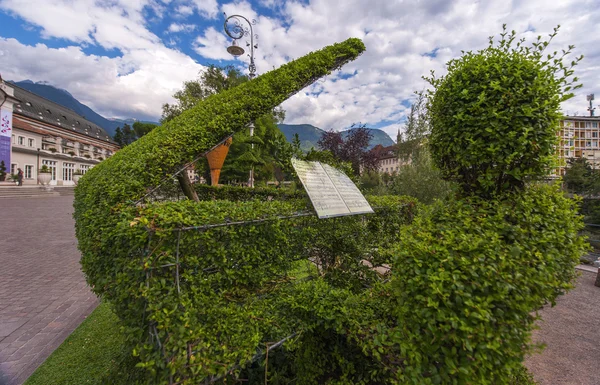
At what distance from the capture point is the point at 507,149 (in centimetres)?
193

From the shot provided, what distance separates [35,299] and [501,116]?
302 inches

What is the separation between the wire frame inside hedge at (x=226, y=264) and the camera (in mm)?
1856

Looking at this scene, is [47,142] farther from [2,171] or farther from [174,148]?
[174,148]

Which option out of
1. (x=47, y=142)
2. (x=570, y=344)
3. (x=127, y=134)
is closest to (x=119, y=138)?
(x=127, y=134)

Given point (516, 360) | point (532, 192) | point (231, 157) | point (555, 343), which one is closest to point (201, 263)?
point (516, 360)

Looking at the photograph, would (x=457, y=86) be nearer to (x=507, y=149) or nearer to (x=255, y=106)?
(x=507, y=149)

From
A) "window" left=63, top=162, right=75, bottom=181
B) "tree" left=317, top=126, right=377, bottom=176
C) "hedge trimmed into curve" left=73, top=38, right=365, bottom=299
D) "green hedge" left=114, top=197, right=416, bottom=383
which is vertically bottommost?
"green hedge" left=114, top=197, right=416, bottom=383

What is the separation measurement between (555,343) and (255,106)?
5.41 metres

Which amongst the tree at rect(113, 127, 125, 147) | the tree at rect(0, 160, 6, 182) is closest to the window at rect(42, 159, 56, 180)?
the tree at rect(0, 160, 6, 182)

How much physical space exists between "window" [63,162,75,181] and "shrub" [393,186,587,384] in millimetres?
54705

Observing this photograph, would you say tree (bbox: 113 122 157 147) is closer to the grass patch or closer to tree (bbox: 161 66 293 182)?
tree (bbox: 161 66 293 182)

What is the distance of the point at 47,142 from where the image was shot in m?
40.6

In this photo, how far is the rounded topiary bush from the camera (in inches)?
74.4

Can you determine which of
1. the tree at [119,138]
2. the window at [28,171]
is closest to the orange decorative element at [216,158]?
the window at [28,171]
